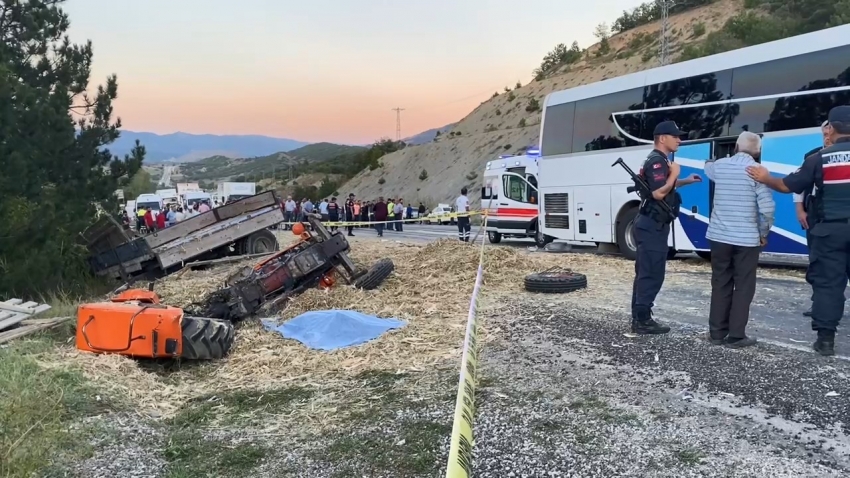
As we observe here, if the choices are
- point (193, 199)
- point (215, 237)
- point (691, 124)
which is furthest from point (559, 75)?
point (215, 237)

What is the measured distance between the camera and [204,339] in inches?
237

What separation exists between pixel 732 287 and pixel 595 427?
8.13 ft

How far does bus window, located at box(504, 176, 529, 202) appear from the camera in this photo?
1864cm

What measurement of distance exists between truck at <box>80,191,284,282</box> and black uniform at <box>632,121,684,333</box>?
10.2m

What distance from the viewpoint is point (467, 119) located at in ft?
229

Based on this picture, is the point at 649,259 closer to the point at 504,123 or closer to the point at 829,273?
the point at 829,273

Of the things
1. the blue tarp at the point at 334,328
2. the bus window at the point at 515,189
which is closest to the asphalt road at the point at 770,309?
the blue tarp at the point at 334,328

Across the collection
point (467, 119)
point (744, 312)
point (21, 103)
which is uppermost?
point (467, 119)

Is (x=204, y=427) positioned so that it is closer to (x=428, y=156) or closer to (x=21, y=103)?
(x=21, y=103)

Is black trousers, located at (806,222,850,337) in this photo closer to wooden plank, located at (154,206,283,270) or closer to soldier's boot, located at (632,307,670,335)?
soldier's boot, located at (632,307,670,335)

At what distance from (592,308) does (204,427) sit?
4801 millimetres

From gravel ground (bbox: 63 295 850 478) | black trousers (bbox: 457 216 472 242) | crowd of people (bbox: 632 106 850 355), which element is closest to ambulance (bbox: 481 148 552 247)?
black trousers (bbox: 457 216 472 242)

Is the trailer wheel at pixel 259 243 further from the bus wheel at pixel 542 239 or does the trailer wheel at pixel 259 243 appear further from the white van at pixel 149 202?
the white van at pixel 149 202

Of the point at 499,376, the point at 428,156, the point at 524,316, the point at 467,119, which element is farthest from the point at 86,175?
the point at 467,119
